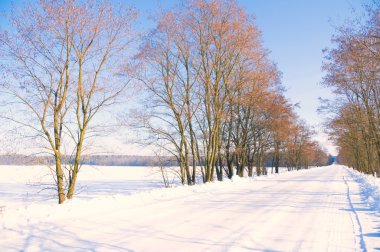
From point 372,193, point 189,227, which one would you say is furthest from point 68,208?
point 372,193

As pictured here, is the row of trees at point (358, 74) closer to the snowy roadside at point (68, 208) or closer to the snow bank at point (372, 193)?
the snow bank at point (372, 193)

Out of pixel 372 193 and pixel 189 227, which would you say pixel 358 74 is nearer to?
pixel 372 193

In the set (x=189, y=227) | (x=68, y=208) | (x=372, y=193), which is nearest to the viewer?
(x=189, y=227)

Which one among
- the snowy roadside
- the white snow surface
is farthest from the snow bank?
the snowy roadside

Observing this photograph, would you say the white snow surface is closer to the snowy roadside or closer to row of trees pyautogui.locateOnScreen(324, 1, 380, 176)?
the snowy roadside

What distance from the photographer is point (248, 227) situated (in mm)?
7922

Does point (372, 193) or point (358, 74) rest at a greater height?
point (358, 74)

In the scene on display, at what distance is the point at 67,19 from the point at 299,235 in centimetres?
1176

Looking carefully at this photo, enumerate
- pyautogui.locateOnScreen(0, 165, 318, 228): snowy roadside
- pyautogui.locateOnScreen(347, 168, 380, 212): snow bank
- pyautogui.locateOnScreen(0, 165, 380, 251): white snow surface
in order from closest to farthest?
pyautogui.locateOnScreen(0, 165, 380, 251): white snow surface, pyautogui.locateOnScreen(0, 165, 318, 228): snowy roadside, pyautogui.locateOnScreen(347, 168, 380, 212): snow bank

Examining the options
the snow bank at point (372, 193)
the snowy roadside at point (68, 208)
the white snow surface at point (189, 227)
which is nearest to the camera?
the white snow surface at point (189, 227)

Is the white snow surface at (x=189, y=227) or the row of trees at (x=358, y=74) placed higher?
the row of trees at (x=358, y=74)

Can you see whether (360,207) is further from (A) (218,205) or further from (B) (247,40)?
(B) (247,40)

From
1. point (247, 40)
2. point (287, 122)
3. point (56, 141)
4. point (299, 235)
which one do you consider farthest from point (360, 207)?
point (287, 122)

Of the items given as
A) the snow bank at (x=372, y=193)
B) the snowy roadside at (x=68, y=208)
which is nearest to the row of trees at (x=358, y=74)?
the snow bank at (x=372, y=193)
